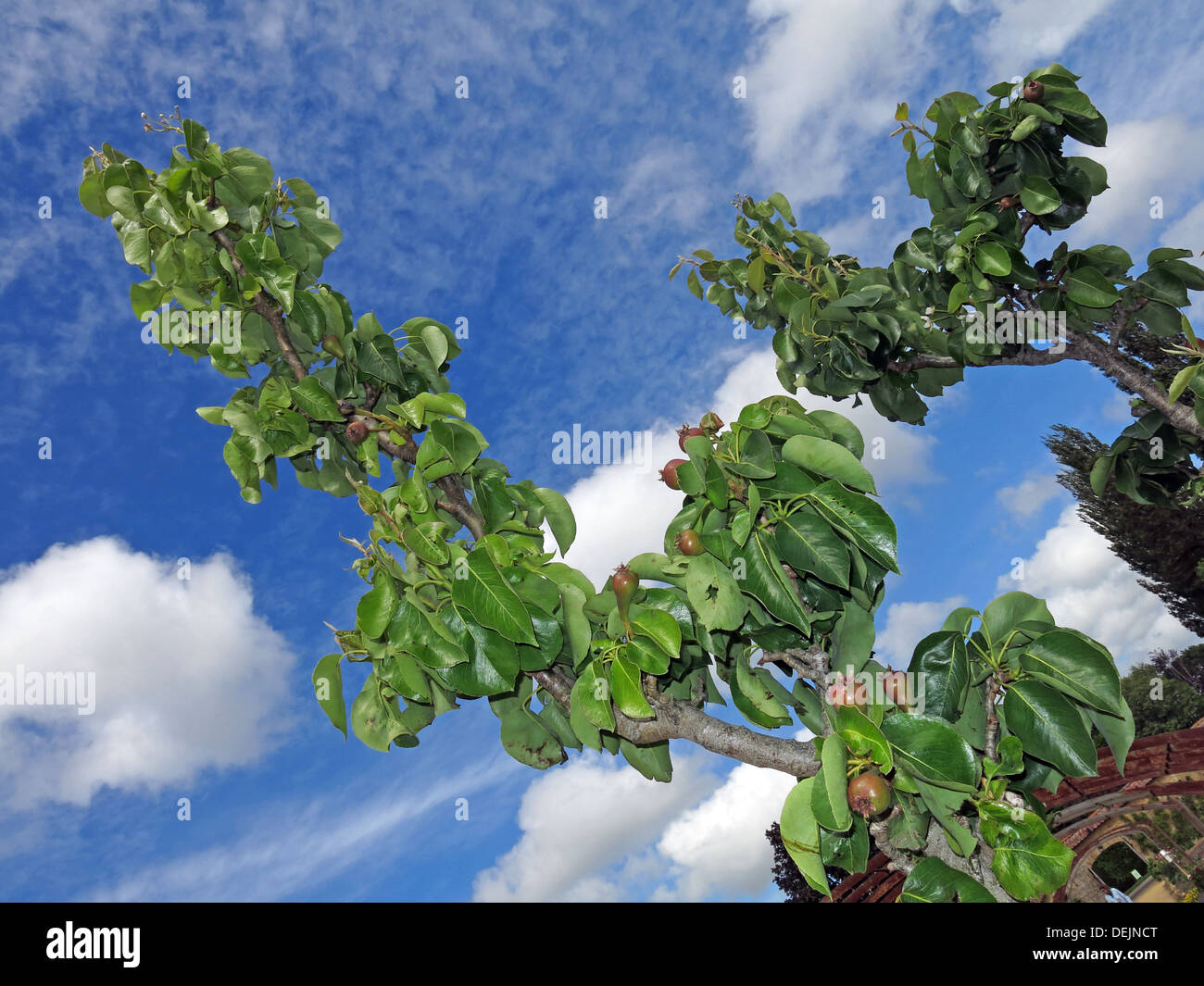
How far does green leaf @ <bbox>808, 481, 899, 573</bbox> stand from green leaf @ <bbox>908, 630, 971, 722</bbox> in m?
0.34

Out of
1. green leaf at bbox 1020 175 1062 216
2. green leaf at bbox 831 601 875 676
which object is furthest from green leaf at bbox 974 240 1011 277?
green leaf at bbox 831 601 875 676

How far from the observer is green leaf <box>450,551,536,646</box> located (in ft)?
6.76

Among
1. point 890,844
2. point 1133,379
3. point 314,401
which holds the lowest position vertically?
point 890,844

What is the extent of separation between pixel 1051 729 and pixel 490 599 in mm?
1538

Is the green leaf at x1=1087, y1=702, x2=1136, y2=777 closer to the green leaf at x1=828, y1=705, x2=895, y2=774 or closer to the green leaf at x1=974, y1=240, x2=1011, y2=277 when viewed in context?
the green leaf at x1=828, y1=705, x2=895, y2=774

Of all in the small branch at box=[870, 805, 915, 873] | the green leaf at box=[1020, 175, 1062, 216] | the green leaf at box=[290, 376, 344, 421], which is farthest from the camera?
the green leaf at box=[1020, 175, 1062, 216]

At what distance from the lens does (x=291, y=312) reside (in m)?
2.59

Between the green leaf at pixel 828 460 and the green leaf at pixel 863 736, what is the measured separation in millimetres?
596

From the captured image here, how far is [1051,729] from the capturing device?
2066 mm

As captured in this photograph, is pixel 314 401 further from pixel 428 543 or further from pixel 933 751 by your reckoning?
pixel 933 751

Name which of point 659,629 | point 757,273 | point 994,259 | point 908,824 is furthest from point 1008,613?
point 757,273

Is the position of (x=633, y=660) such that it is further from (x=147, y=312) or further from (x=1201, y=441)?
(x=1201, y=441)

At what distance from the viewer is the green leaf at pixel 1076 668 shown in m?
2.01
